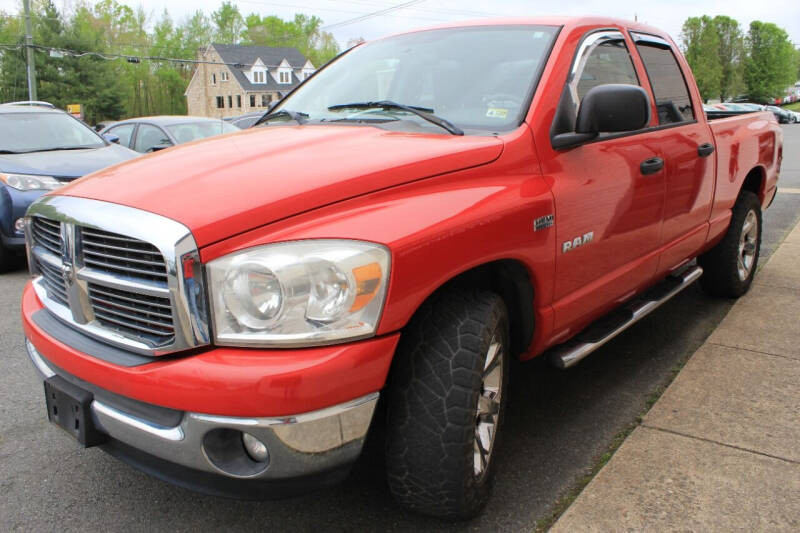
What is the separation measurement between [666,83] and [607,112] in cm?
140

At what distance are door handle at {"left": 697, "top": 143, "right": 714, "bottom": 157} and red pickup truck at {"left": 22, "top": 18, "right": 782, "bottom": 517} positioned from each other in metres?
0.82

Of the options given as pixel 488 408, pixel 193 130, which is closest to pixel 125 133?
pixel 193 130

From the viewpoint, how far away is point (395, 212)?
2143 millimetres

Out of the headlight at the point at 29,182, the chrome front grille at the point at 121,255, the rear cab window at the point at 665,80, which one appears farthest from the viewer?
the headlight at the point at 29,182

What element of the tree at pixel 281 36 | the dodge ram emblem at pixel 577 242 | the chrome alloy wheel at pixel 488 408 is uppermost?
the tree at pixel 281 36

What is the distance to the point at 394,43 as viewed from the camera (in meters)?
3.65

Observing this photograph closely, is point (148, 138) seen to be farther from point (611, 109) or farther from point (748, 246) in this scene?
point (611, 109)

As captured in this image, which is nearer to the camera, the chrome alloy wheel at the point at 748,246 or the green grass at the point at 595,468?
the green grass at the point at 595,468

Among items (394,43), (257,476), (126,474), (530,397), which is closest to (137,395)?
(257,476)

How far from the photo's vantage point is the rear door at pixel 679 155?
3.61 meters

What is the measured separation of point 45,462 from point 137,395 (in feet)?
4.06

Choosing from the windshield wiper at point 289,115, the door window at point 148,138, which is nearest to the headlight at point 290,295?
the windshield wiper at point 289,115

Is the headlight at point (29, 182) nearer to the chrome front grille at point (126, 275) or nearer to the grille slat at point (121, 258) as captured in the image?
the chrome front grille at point (126, 275)

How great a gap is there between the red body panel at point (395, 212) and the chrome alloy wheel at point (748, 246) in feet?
5.55
